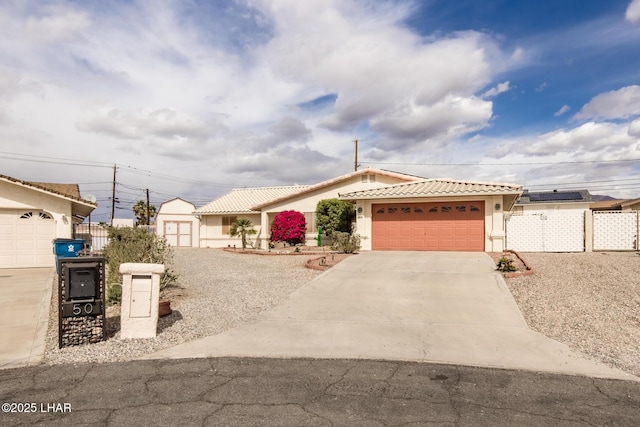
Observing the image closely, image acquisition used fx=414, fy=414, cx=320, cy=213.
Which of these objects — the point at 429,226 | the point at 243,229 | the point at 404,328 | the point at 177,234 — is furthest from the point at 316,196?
the point at 404,328

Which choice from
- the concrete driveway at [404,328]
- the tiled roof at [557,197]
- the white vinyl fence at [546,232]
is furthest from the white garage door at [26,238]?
the tiled roof at [557,197]

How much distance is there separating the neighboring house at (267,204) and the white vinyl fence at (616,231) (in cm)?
952

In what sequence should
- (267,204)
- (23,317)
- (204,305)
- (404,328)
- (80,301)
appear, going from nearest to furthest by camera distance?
(80,301) < (404,328) < (23,317) < (204,305) < (267,204)

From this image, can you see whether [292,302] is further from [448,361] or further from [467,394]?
[467,394]

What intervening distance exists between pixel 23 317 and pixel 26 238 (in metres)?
10.6

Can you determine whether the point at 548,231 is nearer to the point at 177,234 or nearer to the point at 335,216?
the point at 335,216

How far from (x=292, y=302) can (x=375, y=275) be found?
3.99 m

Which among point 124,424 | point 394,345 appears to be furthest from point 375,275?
point 124,424

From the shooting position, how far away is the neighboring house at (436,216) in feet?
61.3

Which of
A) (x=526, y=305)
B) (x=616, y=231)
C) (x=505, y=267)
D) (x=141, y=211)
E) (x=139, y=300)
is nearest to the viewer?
(x=139, y=300)

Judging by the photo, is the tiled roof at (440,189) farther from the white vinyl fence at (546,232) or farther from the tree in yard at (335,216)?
the tree in yard at (335,216)

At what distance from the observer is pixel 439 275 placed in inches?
508

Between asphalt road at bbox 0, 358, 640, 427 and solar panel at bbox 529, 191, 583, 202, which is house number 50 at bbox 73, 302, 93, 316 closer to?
asphalt road at bbox 0, 358, 640, 427

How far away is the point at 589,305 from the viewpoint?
9.30 meters
